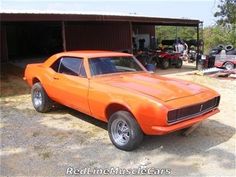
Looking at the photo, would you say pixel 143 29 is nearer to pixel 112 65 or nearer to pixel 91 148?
pixel 112 65

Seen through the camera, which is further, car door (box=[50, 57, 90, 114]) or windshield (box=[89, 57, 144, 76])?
windshield (box=[89, 57, 144, 76])

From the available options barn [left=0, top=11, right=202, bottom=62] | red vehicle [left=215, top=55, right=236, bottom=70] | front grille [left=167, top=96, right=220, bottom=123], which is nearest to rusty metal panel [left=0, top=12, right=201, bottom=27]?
barn [left=0, top=11, right=202, bottom=62]

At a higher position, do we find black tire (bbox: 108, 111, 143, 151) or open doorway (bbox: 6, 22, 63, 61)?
open doorway (bbox: 6, 22, 63, 61)

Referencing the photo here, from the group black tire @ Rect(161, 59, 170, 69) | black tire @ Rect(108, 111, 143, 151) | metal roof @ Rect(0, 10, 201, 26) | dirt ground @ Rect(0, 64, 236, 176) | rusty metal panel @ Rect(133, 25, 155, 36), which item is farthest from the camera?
rusty metal panel @ Rect(133, 25, 155, 36)

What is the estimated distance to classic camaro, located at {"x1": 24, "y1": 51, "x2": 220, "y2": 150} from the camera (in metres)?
4.91

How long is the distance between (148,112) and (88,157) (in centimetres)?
115

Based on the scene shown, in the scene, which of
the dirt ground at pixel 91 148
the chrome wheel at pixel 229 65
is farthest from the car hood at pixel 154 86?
the chrome wheel at pixel 229 65

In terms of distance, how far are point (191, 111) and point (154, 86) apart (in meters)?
0.74

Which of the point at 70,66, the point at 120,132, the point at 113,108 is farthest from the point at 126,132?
the point at 70,66

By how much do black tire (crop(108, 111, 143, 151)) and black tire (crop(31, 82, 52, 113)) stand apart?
249 cm

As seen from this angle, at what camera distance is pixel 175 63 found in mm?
18516

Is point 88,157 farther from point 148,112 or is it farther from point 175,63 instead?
point 175,63

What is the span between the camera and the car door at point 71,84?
609cm

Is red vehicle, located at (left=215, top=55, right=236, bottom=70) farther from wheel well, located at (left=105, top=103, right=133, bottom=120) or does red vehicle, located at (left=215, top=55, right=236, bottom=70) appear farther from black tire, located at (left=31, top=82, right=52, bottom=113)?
wheel well, located at (left=105, top=103, right=133, bottom=120)
